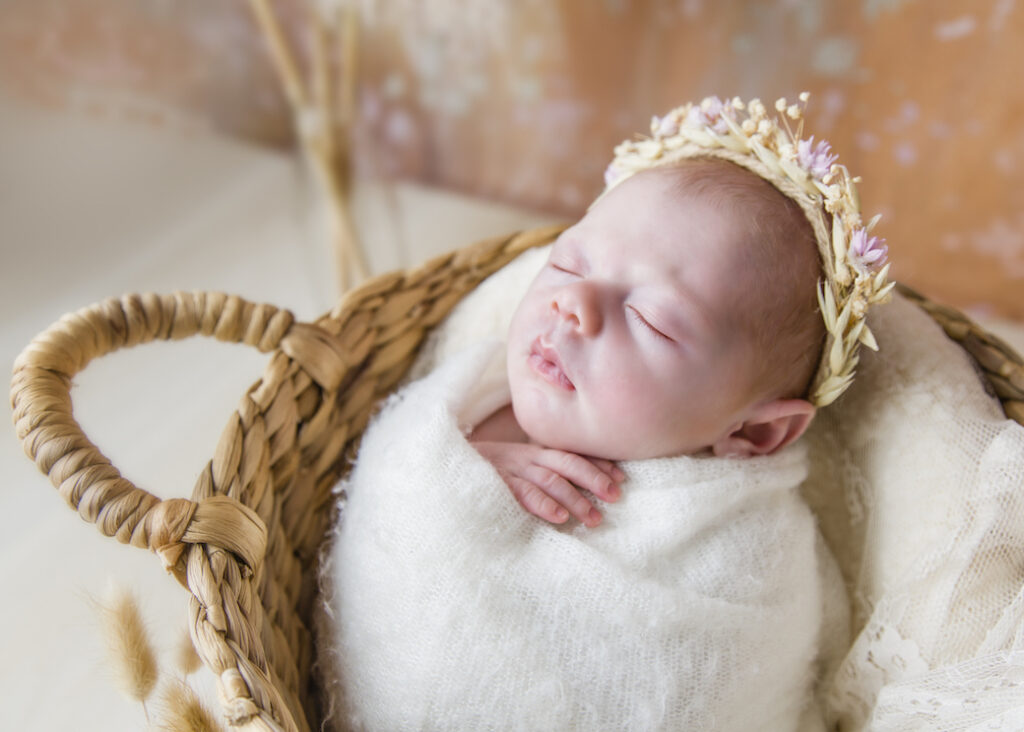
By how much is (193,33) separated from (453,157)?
64 cm

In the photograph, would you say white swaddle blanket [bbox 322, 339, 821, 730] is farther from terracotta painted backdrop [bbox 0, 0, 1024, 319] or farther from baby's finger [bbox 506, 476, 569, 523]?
terracotta painted backdrop [bbox 0, 0, 1024, 319]

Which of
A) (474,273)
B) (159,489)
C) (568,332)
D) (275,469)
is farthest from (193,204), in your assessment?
(568,332)

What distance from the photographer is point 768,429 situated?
95 centimetres

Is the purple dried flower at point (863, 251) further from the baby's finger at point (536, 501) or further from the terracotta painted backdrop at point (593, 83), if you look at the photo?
the terracotta painted backdrop at point (593, 83)

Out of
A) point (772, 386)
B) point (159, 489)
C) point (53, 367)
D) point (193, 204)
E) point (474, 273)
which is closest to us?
point (53, 367)

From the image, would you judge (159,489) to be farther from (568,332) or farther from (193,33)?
(193,33)

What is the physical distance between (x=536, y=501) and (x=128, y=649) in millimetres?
376

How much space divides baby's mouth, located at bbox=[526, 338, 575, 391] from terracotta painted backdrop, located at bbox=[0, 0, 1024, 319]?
1101mm

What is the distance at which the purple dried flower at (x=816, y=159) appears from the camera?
893 mm

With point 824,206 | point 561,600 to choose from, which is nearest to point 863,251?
point 824,206

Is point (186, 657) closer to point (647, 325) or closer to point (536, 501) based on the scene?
point (536, 501)

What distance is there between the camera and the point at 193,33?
1973 mm

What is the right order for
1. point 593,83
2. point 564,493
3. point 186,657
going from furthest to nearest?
1. point 593,83
2. point 564,493
3. point 186,657

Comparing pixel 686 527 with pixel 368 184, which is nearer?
pixel 686 527
